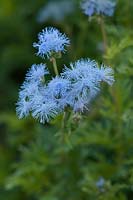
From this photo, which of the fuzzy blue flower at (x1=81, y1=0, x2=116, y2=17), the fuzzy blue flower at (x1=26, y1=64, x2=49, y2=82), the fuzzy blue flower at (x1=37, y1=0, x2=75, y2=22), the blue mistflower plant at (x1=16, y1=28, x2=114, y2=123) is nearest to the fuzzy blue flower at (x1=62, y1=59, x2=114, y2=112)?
the blue mistflower plant at (x1=16, y1=28, x2=114, y2=123)

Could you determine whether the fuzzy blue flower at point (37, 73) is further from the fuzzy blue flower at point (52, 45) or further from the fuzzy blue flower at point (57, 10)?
the fuzzy blue flower at point (57, 10)

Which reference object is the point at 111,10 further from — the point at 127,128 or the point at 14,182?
the point at 14,182

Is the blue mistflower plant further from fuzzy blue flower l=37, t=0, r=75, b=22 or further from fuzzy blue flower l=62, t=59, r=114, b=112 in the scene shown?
fuzzy blue flower l=37, t=0, r=75, b=22

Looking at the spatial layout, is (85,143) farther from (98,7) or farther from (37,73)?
(37,73)

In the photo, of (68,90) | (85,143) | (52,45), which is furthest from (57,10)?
(68,90)

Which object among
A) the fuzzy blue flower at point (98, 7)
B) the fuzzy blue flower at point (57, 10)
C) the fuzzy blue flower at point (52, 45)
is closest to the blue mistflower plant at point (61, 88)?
the fuzzy blue flower at point (52, 45)
